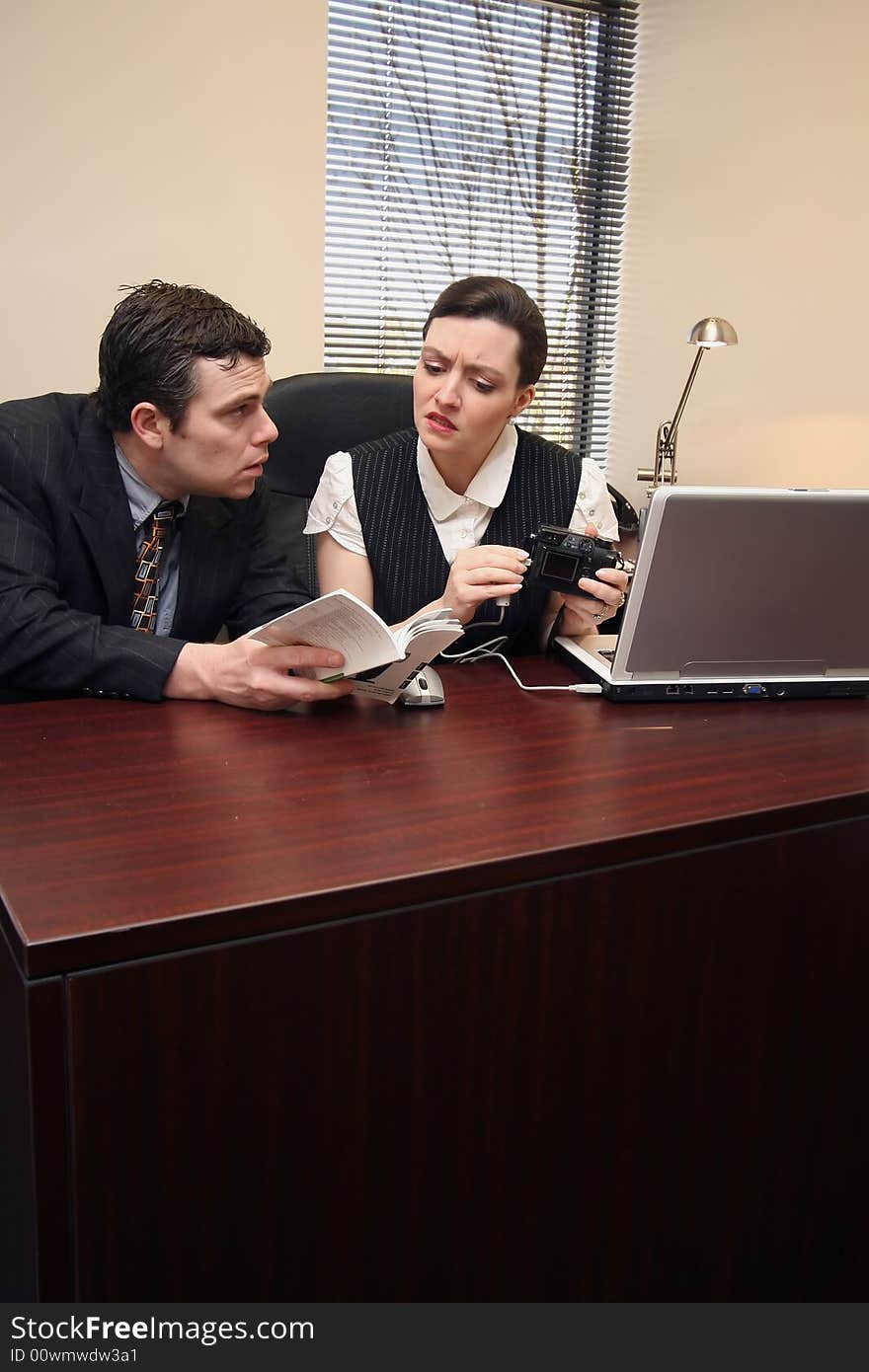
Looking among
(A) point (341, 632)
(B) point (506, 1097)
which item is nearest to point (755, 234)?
(A) point (341, 632)

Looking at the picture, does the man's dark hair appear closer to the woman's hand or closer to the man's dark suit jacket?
the man's dark suit jacket

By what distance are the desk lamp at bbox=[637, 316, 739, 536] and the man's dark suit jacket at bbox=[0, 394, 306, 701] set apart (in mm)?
1444

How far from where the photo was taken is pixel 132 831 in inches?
39.4

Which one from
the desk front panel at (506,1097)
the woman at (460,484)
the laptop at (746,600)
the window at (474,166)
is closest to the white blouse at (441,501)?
the woman at (460,484)

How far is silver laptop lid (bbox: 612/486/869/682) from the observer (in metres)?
1.34

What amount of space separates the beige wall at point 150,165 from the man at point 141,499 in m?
1.03

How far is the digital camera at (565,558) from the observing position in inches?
59.3

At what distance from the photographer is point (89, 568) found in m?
1.62

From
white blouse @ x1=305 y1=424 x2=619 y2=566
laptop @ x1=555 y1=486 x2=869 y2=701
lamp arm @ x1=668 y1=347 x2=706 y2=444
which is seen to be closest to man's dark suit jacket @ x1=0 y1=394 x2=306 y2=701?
white blouse @ x1=305 y1=424 x2=619 y2=566

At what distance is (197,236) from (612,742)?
6.38 feet

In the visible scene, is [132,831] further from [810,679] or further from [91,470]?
[810,679]

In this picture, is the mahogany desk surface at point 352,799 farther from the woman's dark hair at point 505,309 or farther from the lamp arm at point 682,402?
the lamp arm at point 682,402

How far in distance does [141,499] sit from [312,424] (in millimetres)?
473
